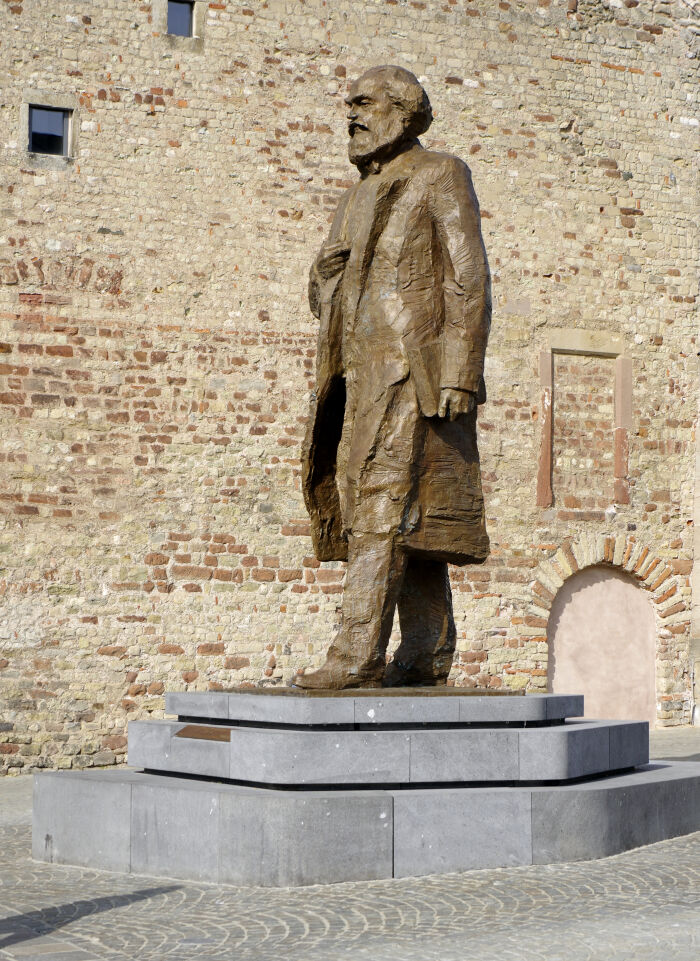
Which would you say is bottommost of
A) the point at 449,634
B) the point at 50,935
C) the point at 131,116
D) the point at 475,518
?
the point at 50,935

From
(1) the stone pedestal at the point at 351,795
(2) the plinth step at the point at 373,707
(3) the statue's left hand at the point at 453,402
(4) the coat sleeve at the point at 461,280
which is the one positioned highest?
(4) the coat sleeve at the point at 461,280

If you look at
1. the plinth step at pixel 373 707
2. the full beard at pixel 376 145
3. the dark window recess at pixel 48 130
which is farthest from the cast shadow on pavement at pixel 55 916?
the dark window recess at pixel 48 130

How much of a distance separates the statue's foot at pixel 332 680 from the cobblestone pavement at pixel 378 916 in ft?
3.04

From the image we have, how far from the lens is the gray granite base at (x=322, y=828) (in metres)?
4.73

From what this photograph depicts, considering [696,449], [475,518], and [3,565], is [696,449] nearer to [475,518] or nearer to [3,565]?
[3,565]

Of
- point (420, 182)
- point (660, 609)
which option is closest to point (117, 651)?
point (660, 609)

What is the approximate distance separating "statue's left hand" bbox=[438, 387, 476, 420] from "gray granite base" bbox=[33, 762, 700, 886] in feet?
5.10

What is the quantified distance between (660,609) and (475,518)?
25.1 feet

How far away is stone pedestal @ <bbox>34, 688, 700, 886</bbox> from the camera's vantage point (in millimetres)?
4777

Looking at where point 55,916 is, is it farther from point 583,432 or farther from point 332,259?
point 583,432

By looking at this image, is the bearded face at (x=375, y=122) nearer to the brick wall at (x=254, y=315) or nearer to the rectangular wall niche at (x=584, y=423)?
the brick wall at (x=254, y=315)

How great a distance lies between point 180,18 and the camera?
11.8 meters

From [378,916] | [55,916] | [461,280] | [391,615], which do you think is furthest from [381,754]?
[461,280]

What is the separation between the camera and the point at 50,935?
161 inches
